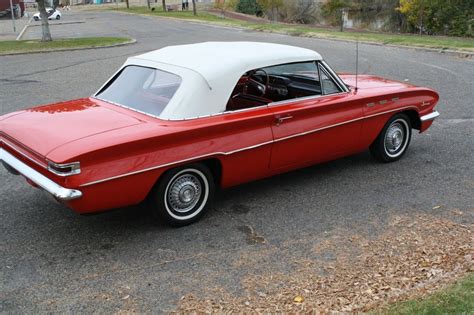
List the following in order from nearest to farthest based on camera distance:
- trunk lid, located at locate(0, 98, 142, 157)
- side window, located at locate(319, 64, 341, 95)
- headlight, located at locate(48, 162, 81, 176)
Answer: headlight, located at locate(48, 162, 81, 176)
trunk lid, located at locate(0, 98, 142, 157)
side window, located at locate(319, 64, 341, 95)

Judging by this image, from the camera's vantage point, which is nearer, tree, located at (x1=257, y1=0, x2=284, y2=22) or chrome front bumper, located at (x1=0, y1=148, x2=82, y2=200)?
chrome front bumper, located at (x1=0, y1=148, x2=82, y2=200)

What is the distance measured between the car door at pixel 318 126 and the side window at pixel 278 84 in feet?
0.34

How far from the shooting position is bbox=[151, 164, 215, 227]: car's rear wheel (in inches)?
176

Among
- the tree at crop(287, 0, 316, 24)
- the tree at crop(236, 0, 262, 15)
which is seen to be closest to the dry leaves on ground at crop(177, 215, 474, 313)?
the tree at crop(287, 0, 316, 24)

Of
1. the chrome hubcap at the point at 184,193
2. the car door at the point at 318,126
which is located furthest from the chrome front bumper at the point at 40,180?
the car door at the point at 318,126

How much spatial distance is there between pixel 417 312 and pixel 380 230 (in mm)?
1332

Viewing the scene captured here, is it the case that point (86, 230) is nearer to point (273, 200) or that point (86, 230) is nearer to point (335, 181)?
point (273, 200)

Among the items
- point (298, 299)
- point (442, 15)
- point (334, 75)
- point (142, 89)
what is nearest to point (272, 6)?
point (442, 15)

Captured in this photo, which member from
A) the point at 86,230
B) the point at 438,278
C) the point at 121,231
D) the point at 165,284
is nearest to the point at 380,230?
the point at 438,278

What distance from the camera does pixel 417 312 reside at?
3.34 m

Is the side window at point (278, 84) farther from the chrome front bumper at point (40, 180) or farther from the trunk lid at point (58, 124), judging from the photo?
the chrome front bumper at point (40, 180)

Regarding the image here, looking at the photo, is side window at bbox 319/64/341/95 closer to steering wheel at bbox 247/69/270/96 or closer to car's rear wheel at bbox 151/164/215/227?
steering wheel at bbox 247/69/270/96

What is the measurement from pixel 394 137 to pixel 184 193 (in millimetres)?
2889

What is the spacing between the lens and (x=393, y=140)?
6.34 metres
